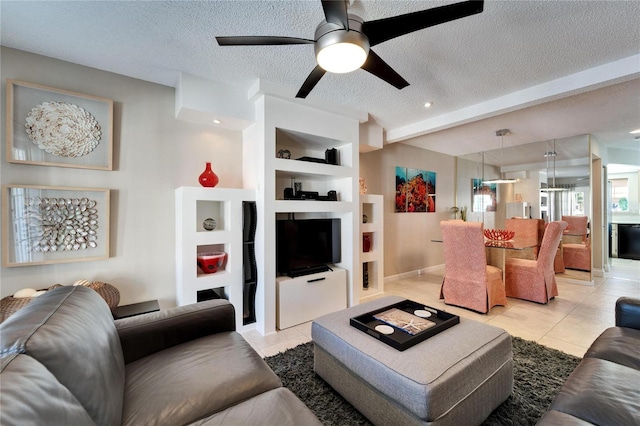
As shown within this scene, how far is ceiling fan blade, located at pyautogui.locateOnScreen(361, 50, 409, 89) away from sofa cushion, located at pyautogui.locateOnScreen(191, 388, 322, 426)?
6.21 feet

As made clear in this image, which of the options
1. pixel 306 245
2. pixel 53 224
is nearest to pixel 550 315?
pixel 306 245

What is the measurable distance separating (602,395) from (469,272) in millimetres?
2254

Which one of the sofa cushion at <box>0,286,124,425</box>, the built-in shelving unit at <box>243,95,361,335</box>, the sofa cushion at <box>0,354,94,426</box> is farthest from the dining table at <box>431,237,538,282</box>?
the sofa cushion at <box>0,354,94,426</box>

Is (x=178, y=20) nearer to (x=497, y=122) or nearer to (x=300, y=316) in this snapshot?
(x=300, y=316)

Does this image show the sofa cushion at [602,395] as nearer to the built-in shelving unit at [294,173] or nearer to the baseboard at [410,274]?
the built-in shelving unit at [294,173]

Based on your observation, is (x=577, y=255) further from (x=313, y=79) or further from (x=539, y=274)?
(x=313, y=79)

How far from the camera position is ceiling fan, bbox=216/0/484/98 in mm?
1313

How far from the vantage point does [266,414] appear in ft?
3.37

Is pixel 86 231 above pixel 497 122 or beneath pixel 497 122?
beneath

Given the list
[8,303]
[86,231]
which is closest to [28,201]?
[86,231]

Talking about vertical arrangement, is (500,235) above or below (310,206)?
below

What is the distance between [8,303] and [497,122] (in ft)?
18.2

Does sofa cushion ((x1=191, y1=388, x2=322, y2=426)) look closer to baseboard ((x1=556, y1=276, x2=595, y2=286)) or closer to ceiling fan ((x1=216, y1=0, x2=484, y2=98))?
ceiling fan ((x1=216, y1=0, x2=484, y2=98))

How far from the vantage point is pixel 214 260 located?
2.71 meters
